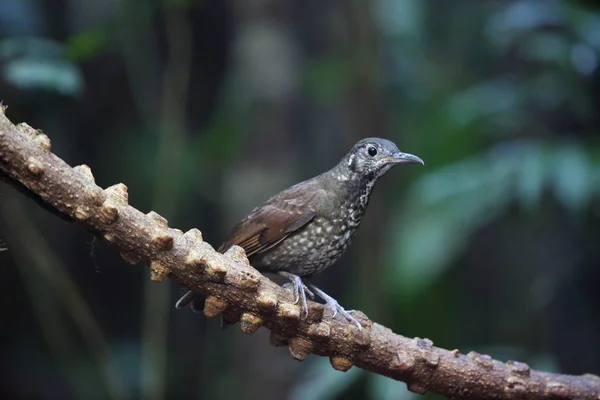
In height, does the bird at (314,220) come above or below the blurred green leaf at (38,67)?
below

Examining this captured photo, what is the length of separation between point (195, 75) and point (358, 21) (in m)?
1.49

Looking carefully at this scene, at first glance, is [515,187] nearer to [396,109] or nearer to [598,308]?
[598,308]

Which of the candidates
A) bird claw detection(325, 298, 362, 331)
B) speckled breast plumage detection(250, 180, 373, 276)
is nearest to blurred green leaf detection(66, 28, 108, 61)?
speckled breast plumage detection(250, 180, 373, 276)

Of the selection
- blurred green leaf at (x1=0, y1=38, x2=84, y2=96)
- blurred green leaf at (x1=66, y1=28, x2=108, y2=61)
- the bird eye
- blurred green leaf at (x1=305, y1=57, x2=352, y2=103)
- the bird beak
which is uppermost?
blurred green leaf at (x1=305, y1=57, x2=352, y2=103)

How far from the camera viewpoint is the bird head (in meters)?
3.18

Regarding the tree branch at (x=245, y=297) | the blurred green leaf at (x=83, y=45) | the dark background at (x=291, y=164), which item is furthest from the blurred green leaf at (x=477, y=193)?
the blurred green leaf at (x=83, y=45)

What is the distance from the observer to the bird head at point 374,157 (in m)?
3.18

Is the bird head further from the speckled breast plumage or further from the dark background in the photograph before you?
the dark background

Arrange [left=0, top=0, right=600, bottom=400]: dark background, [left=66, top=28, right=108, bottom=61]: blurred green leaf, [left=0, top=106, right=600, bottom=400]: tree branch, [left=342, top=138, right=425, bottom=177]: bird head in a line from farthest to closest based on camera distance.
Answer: [left=0, top=0, right=600, bottom=400]: dark background → [left=66, top=28, right=108, bottom=61]: blurred green leaf → [left=342, top=138, right=425, bottom=177]: bird head → [left=0, top=106, right=600, bottom=400]: tree branch

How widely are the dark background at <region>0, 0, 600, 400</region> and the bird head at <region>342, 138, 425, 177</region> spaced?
91cm

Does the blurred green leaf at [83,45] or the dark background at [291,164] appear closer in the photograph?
the blurred green leaf at [83,45]

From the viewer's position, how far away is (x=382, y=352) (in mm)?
2529

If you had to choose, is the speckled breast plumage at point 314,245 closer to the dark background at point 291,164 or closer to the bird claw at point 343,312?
the bird claw at point 343,312

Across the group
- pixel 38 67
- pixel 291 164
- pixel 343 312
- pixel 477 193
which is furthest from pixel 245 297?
pixel 291 164
